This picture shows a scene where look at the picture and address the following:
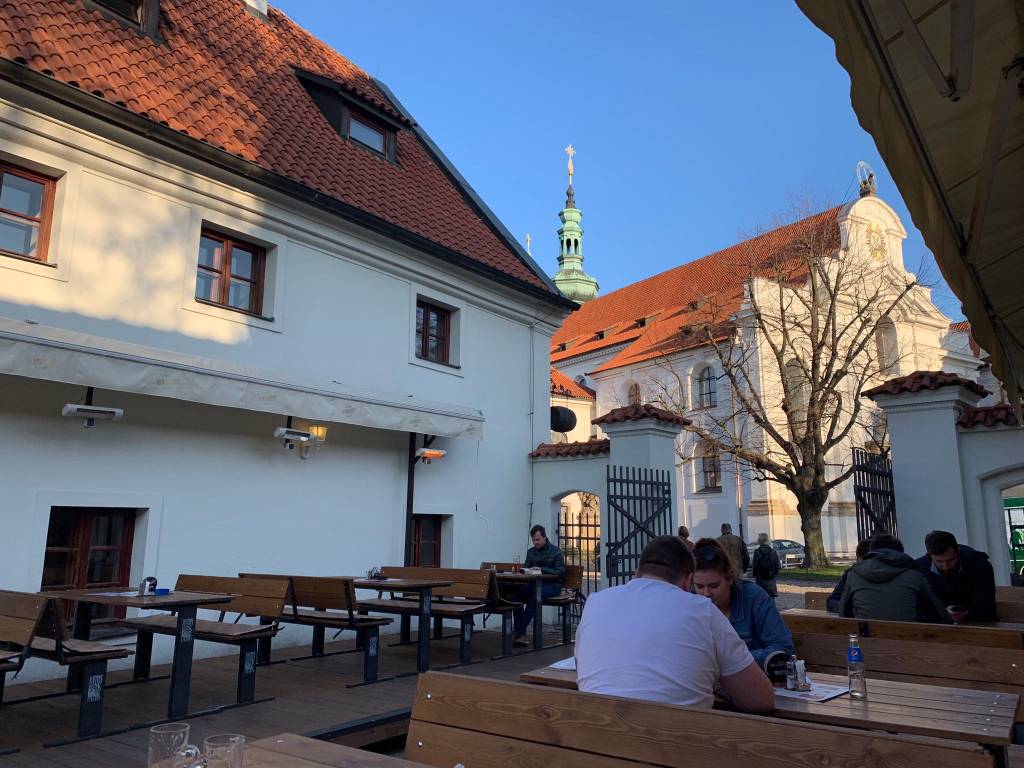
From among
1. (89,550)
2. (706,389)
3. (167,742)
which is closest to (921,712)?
(167,742)

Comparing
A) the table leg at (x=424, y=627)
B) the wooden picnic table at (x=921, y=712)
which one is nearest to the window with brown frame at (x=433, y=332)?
the table leg at (x=424, y=627)

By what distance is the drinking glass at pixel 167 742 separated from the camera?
200 cm

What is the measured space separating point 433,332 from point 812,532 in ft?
52.4

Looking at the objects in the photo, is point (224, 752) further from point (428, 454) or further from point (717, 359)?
point (717, 359)

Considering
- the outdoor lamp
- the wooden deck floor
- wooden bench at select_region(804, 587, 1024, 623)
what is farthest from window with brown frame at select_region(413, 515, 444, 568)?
wooden bench at select_region(804, 587, 1024, 623)

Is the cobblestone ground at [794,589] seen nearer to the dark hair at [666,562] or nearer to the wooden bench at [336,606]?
the wooden bench at [336,606]

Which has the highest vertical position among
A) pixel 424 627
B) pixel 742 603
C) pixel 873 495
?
pixel 873 495

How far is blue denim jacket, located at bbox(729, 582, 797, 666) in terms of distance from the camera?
398 cm

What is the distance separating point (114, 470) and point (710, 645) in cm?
731

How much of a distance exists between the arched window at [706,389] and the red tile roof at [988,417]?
24.6m

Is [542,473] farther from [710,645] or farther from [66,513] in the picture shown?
[710,645]

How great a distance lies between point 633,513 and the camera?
1167 cm

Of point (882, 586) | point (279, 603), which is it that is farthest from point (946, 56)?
point (279, 603)

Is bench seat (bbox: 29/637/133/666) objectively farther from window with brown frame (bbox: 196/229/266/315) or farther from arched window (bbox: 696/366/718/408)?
arched window (bbox: 696/366/718/408)
